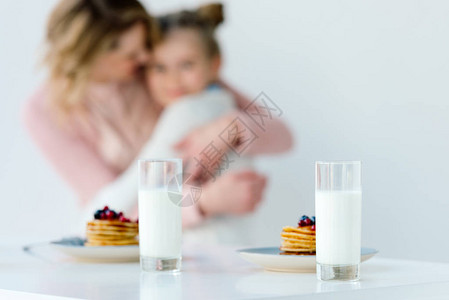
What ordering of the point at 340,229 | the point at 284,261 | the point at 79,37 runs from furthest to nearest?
1. the point at 79,37
2. the point at 284,261
3. the point at 340,229

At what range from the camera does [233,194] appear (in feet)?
11.9

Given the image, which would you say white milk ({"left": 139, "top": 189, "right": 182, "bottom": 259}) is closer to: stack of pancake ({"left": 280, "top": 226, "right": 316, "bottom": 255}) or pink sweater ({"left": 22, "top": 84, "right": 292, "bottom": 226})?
stack of pancake ({"left": 280, "top": 226, "right": 316, "bottom": 255})

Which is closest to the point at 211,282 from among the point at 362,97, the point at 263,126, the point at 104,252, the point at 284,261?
the point at 284,261

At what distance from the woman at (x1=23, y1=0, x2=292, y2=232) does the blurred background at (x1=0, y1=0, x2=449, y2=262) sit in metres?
0.21

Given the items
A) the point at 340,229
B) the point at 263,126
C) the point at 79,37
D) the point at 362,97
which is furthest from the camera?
the point at 79,37

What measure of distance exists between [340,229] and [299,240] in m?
0.15

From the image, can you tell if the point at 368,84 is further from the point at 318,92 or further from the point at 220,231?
the point at 220,231

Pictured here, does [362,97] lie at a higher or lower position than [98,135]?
higher

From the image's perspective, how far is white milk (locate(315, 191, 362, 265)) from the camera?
3.64ft

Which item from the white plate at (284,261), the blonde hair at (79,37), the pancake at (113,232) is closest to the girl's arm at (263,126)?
the blonde hair at (79,37)

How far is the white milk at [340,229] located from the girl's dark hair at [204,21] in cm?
265

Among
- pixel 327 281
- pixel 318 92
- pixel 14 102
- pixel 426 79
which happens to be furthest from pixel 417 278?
pixel 14 102

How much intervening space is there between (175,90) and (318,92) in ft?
2.71

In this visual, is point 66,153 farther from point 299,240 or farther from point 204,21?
point 299,240
